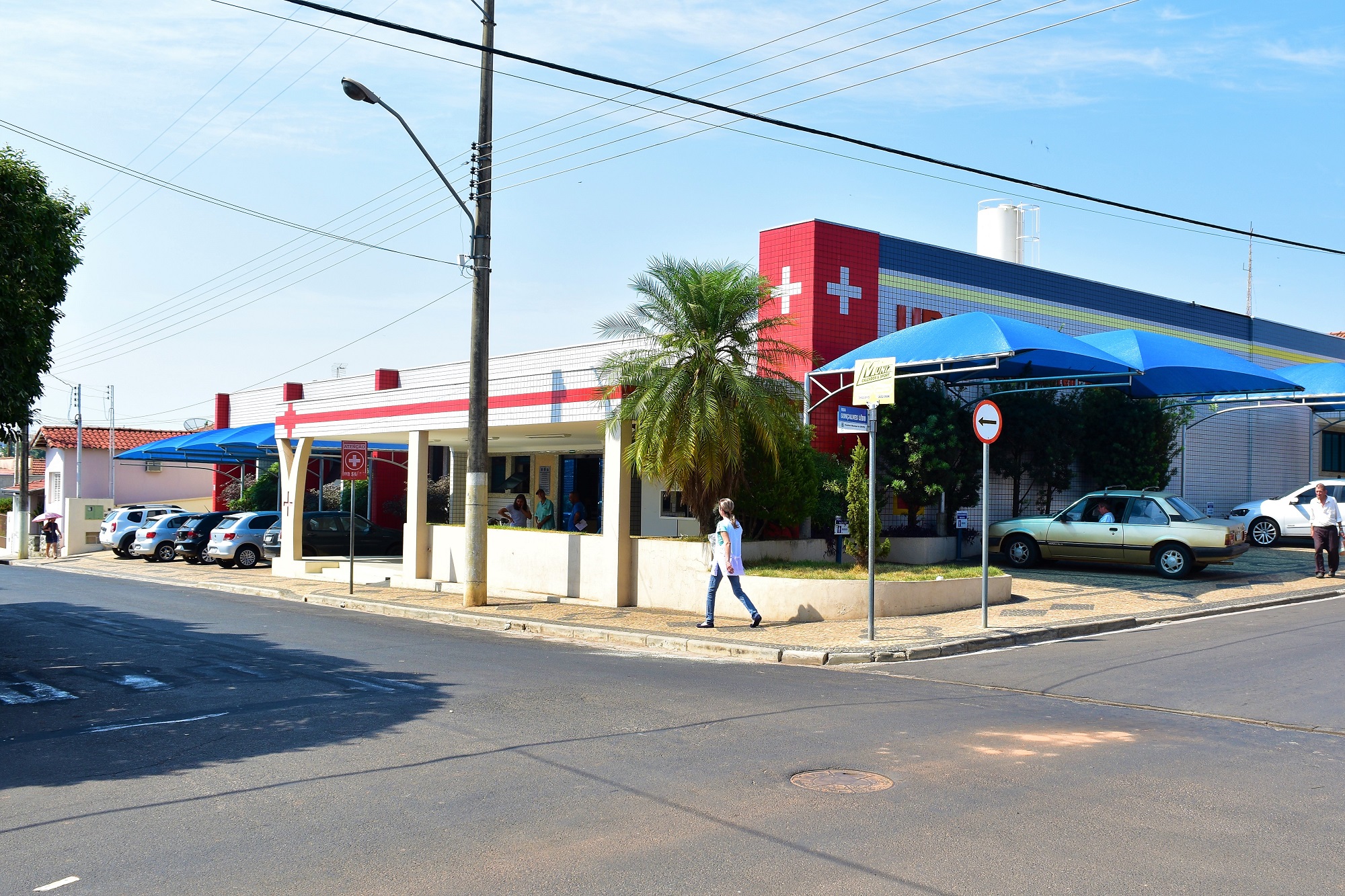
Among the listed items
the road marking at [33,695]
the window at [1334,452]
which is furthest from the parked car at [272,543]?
the window at [1334,452]

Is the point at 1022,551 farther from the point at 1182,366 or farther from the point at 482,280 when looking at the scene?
the point at 482,280

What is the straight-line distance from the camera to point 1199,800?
6.48 m

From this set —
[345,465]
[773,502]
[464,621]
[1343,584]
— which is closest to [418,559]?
[345,465]

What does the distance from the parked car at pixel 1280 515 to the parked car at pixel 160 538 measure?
31461 mm

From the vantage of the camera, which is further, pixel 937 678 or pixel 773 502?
pixel 773 502

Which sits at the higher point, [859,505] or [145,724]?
[859,505]

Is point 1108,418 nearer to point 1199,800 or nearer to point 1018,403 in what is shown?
point 1018,403

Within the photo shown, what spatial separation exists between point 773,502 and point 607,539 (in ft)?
9.50

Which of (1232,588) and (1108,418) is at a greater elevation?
(1108,418)

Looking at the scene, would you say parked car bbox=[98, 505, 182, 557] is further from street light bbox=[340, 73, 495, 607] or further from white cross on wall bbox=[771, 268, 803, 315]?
white cross on wall bbox=[771, 268, 803, 315]

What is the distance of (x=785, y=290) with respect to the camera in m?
20.8

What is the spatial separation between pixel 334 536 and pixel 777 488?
16.2 metres

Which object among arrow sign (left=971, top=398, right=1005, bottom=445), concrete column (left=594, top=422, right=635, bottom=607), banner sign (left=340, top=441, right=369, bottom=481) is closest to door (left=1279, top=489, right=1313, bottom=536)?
arrow sign (left=971, top=398, right=1005, bottom=445)

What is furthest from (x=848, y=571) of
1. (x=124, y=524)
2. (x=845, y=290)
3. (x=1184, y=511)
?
(x=124, y=524)
